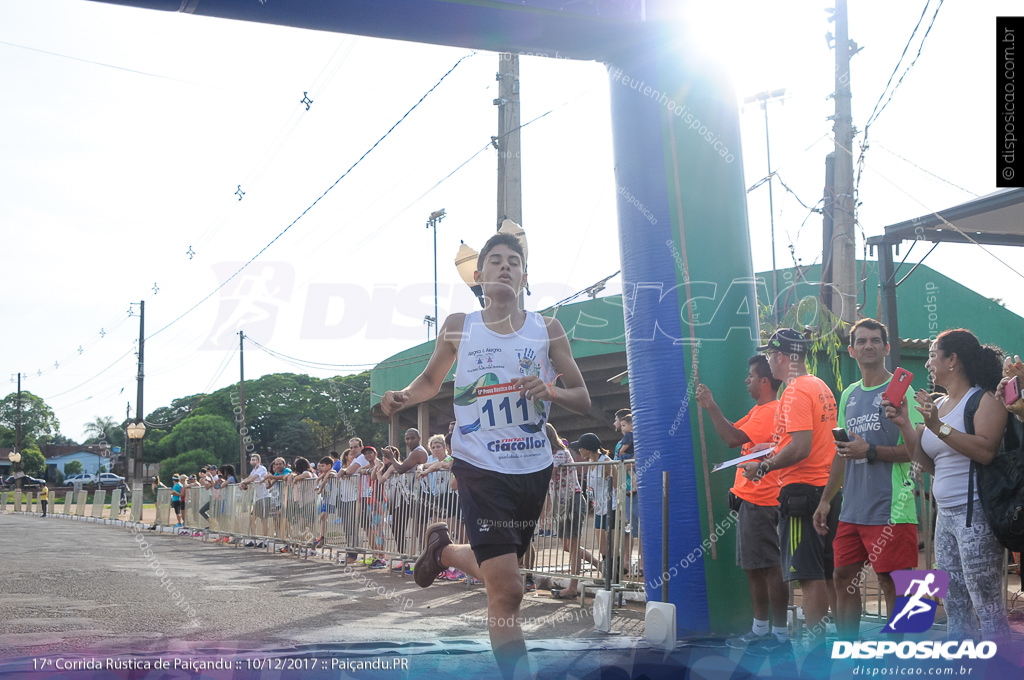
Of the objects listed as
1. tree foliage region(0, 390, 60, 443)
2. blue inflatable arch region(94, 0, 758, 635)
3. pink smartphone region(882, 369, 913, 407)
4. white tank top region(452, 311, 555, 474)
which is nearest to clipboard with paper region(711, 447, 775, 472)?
blue inflatable arch region(94, 0, 758, 635)

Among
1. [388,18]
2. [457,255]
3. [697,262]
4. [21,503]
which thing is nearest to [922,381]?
[457,255]

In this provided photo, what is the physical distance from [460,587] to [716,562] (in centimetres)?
443

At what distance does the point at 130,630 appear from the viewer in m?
5.44

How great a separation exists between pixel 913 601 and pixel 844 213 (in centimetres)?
988

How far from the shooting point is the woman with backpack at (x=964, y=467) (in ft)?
13.2

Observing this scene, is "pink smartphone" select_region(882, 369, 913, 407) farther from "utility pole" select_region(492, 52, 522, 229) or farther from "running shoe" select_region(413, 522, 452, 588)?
"utility pole" select_region(492, 52, 522, 229)

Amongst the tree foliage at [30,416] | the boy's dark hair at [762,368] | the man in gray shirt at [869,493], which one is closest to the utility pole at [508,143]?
the boy's dark hair at [762,368]

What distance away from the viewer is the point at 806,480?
511cm

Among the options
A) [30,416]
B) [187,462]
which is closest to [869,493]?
[187,462]

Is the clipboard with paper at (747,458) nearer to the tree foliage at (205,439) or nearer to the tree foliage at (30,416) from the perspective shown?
the tree foliage at (205,439)

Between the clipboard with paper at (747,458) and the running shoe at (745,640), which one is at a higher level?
the clipboard with paper at (747,458)

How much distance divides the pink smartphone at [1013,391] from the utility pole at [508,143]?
807 cm

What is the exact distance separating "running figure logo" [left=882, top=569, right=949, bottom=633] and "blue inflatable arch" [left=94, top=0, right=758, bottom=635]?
104cm

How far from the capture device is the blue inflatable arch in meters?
5.47
